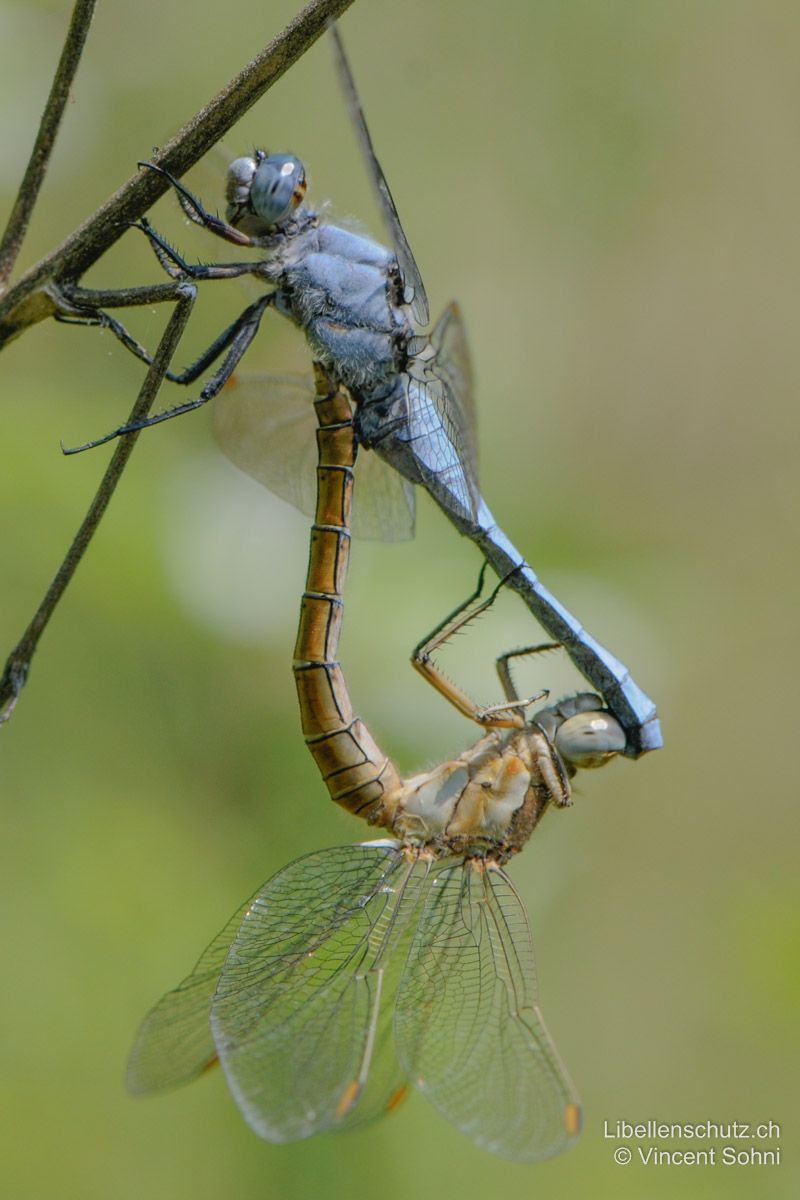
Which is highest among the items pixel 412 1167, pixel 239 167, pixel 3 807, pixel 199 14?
pixel 199 14

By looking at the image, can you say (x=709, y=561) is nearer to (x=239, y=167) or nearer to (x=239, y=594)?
(x=239, y=594)

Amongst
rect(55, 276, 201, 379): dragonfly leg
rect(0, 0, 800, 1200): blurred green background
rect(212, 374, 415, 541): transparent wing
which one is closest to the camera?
rect(55, 276, 201, 379): dragonfly leg

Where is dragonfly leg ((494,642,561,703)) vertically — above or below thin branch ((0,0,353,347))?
below

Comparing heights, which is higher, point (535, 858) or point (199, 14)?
point (199, 14)

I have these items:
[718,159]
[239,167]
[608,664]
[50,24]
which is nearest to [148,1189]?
[608,664]

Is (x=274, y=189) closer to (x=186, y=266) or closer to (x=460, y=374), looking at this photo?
(x=186, y=266)

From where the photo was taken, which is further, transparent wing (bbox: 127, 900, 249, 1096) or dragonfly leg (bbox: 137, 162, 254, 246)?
transparent wing (bbox: 127, 900, 249, 1096)

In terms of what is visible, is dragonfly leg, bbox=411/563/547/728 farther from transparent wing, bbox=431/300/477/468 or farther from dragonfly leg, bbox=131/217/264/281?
dragonfly leg, bbox=131/217/264/281

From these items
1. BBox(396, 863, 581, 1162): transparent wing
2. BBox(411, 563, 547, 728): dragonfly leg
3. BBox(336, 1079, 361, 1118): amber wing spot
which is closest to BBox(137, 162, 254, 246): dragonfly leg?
BBox(411, 563, 547, 728): dragonfly leg
